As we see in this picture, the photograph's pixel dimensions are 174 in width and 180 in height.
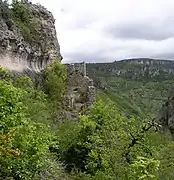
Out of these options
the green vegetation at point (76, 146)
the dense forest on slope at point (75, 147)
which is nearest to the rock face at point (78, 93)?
the dense forest on slope at point (75, 147)

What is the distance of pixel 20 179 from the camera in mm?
26719

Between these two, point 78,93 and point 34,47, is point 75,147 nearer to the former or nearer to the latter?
point 34,47

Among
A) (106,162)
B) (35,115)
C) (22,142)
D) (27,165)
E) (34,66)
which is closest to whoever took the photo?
(22,142)

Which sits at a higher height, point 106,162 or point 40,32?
point 40,32

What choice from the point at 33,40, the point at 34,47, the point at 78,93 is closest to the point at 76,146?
the point at 34,47

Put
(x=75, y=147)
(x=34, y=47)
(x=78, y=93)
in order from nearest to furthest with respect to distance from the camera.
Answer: (x=75, y=147) → (x=34, y=47) → (x=78, y=93)

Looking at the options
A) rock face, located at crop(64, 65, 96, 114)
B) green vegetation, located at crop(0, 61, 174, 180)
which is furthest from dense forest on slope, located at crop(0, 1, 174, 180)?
rock face, located at crop(64, 65, 96, 114)

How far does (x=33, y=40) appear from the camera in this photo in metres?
73.2

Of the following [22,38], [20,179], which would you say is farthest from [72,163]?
[22,38]

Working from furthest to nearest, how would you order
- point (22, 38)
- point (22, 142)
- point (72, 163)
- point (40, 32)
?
point (40, 32) < point (22, 38) < point (72, 163) < point (22, 142)

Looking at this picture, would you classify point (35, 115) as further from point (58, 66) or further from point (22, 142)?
point (58, 66)

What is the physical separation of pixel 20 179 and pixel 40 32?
174ft

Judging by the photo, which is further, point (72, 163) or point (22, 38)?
point (22, 38)

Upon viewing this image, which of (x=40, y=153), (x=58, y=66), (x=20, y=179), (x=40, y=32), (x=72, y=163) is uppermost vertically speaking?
(x=40, y=32)
